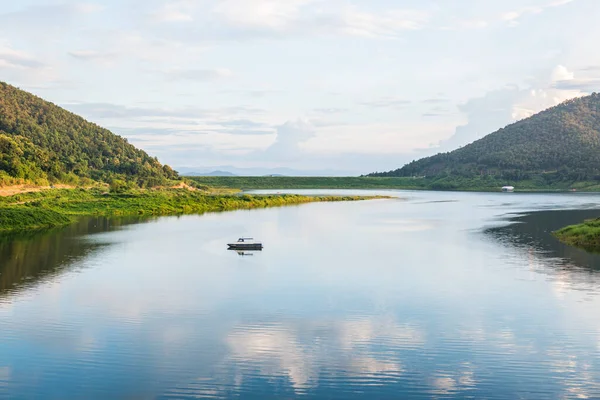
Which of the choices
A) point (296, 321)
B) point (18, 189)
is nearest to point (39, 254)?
point (296, 321)

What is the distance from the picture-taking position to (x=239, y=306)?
29.7m

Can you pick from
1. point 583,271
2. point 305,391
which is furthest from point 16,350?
point 583,271

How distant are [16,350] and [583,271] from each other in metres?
34.0

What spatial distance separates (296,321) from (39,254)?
1052 inches

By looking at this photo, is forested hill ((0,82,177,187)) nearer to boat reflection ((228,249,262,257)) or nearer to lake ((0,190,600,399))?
lake ((0,190,600,399))

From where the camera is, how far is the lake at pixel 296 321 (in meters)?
19.0

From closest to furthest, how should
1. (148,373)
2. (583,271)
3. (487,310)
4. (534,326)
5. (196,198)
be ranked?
(148,373) → (534,326) → (487,310) → (583,271) → (196,198)

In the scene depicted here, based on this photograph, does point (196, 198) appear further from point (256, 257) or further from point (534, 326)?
point (534, 326)

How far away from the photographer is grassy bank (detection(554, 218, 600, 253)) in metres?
52.0

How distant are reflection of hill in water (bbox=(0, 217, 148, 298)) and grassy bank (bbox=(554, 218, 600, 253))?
40926 mm

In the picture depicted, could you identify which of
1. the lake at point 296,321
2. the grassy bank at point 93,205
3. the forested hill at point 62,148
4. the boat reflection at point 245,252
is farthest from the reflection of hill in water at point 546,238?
the forested hill at point 62,148

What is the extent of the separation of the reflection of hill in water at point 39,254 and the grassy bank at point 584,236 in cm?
4093

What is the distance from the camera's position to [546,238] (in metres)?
59.3

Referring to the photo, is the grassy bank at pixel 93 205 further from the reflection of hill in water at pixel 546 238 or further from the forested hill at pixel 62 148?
the reflection of hill in water at pixel 546 238
